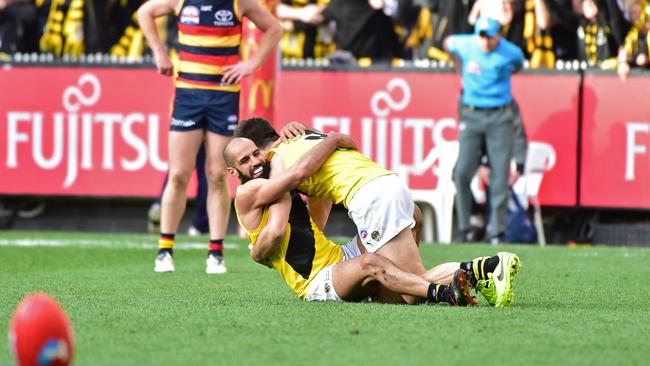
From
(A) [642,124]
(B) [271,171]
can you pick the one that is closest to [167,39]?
(A) [642,124]

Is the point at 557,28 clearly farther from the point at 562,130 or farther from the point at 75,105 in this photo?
the point at 75,105

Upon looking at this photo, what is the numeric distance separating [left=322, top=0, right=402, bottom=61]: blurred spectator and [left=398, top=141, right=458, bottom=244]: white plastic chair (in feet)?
4.76

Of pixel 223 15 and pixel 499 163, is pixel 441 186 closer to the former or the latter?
→ pixel 499 163

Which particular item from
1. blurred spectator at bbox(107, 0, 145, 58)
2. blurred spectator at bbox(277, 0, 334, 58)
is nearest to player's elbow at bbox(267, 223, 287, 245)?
blurred spectator at bbox(277, 0, 334, 58)

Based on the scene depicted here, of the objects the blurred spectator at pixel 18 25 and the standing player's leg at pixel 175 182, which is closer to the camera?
the standing player's leg at pixel 175 182

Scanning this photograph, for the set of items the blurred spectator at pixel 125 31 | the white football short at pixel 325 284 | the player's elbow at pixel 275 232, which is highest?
the blurred spectator at pixel 125 31

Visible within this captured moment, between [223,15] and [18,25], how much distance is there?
699 centimetres

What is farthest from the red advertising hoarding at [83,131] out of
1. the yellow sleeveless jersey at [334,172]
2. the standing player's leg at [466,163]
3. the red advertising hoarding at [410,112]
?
the yellow sleeveless jersey at [334,172]

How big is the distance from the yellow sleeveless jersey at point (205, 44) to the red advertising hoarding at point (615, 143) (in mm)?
5477

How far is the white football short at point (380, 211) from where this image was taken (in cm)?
791

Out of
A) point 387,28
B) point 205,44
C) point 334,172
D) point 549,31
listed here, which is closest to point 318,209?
point 334,172

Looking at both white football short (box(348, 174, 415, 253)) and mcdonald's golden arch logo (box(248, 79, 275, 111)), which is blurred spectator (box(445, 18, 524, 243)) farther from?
white football short (box(348, 174, 415, 253))

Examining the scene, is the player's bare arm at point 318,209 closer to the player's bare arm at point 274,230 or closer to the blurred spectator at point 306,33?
the player's bare arm at point 274,230

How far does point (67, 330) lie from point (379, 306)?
286cm
